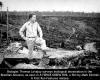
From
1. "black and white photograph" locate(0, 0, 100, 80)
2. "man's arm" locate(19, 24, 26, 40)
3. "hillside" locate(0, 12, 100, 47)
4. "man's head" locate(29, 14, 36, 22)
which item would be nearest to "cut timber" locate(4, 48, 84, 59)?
"black and white photograph" locate(0, 0, 100, 80)

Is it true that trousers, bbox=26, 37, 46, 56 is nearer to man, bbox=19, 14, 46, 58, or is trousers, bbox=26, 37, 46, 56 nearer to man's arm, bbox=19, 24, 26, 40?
man, bbox=19, 14, 46, 58

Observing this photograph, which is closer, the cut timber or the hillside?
the cut timber

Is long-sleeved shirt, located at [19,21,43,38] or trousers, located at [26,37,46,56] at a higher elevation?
long-sleeved shirt, located at [19,21,43,38]

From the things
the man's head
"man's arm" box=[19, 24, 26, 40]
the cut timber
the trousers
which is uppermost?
the man's head

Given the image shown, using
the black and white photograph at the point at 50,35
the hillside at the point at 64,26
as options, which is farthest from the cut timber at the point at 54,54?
the hillside at the point at 64,26

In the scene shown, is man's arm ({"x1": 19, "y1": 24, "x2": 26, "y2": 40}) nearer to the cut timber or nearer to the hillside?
the hillside

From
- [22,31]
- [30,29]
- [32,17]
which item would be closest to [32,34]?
[30,29]

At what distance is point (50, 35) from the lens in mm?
3146

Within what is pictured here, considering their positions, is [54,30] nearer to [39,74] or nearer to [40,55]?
[40,55]

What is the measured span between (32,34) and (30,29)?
0.37 ft

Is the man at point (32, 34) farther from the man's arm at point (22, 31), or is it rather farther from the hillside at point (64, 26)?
the hillside at point (64, 26)

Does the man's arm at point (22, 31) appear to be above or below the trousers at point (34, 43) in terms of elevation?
above

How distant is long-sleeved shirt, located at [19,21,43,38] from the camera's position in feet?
9.95

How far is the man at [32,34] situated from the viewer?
9.93 feet
